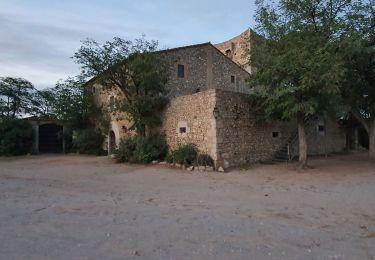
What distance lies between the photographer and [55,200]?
22.4 ft

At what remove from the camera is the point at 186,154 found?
1280 centimetres

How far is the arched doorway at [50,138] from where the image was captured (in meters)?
24.2

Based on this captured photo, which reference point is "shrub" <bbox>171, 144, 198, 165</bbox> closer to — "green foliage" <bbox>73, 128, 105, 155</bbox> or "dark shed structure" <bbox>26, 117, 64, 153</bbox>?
"green foliage" <bbox>73, 128, 105, 155</bbox>

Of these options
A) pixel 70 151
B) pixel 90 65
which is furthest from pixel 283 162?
pixel 70 151

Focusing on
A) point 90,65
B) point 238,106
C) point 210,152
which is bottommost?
point 210,152

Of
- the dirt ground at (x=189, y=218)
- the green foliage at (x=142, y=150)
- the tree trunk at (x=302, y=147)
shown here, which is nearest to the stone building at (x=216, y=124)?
the green foliage at (x=142, y=150)

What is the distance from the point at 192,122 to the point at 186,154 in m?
1.64

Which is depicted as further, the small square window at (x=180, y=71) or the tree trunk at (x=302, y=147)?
the small square window at (x=180, y=71)

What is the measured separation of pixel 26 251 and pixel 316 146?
59.0 feet

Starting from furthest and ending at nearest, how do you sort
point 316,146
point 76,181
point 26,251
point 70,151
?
point 70,151 → point 316,146 → point 76,181 → point 26,251

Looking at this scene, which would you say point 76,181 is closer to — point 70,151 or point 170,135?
point 170,135

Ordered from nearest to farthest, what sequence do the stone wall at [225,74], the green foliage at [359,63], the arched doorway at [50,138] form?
the green foliage at [359,63], the stone wall at [225,74], the arched doorway at [50,138]

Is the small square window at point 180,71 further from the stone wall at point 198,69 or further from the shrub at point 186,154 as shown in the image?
the shrub at point 186,154

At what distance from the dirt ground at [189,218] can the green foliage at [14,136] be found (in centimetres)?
1284
